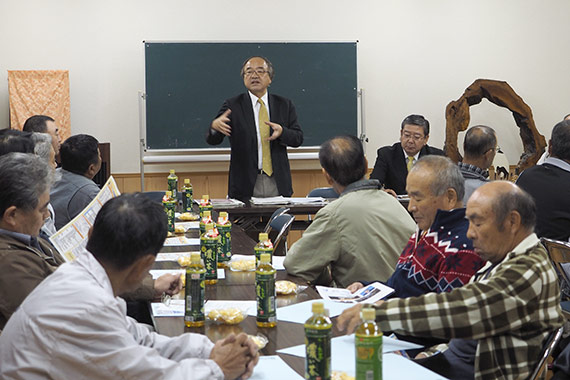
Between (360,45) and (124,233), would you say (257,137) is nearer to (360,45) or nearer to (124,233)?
(360,45)

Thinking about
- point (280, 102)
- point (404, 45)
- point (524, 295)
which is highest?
point (404, 45)

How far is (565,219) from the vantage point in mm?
4023

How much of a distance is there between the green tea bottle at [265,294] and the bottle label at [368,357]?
0.68 meters

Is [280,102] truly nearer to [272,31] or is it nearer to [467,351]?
[272,31]

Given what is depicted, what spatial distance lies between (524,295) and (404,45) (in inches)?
246

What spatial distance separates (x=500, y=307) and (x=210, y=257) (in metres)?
1.37

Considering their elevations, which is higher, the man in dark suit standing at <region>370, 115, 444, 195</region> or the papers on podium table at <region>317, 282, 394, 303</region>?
the man in dark suit standing at <region>370, 115, 444, 195</region>

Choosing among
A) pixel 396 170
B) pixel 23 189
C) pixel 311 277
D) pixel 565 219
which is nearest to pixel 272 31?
pixel 396 170

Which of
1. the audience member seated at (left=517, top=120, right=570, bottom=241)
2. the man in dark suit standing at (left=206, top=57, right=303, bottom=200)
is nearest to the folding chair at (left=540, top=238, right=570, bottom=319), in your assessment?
the audience member seated at (left=517, top=120, right=570, bottom=241)

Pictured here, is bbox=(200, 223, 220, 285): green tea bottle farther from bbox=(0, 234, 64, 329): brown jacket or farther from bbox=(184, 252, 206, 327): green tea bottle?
bbox=(0, 234, 64, 329): brown jacket

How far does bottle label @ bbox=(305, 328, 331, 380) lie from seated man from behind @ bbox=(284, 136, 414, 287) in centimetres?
135

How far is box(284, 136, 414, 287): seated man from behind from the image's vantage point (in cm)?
311

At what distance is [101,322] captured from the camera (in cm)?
161

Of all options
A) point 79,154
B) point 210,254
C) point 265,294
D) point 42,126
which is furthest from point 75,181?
point 265,294
